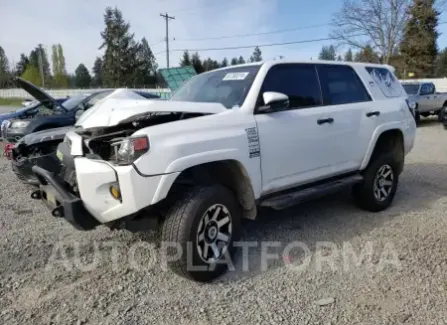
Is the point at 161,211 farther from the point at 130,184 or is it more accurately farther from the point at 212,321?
the point at 212,321

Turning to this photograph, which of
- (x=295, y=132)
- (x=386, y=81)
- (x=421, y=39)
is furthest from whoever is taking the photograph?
(x=421, y=39)

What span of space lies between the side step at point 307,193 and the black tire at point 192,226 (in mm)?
540

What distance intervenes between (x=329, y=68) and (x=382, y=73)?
1.22 metres

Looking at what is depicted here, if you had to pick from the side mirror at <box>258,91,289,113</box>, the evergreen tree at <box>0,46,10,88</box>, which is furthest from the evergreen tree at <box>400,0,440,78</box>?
the evergreen tree at <box>0,46,10,88</box>

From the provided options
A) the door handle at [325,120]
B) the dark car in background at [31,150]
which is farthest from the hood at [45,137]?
the door handle at [325,120]

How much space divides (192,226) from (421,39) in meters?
42.1

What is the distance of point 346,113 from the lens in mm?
4559

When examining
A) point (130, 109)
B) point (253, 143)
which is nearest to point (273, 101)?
point (253, 143)

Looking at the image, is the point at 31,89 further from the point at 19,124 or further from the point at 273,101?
the point at 273,101

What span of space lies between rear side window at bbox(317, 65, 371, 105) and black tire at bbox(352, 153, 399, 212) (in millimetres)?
811

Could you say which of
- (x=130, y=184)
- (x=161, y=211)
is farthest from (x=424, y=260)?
(x=130, y=184)

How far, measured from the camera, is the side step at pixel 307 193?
3764 millimetres

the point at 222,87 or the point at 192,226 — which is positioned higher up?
the point at 222,87

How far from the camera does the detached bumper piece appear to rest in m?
3.10
